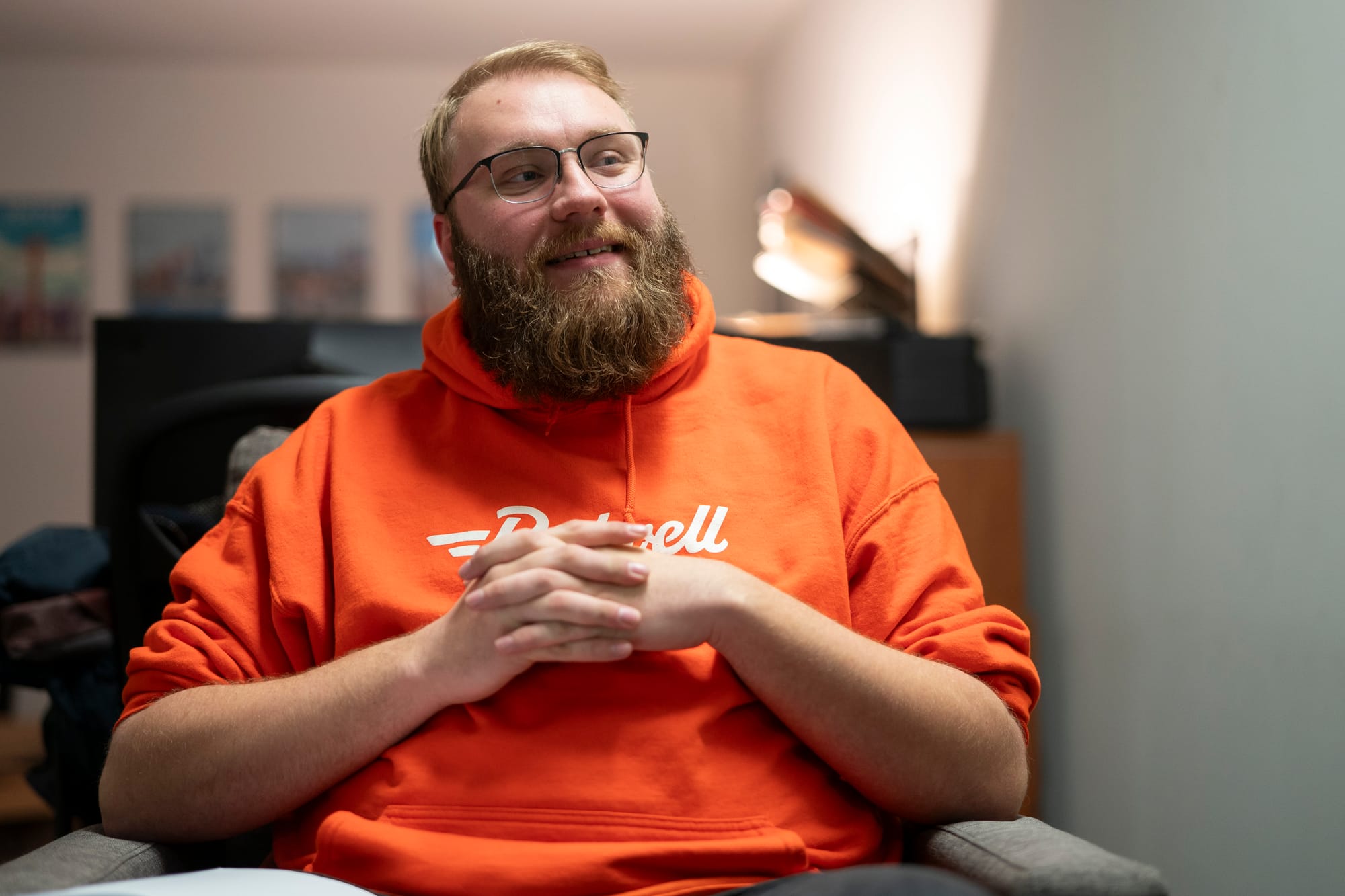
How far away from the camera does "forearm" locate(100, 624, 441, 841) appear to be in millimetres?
954

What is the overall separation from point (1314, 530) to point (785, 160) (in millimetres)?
3116

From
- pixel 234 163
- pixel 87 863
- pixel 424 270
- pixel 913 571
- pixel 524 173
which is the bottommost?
pixel 87 863

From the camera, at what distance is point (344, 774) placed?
38.7 inches

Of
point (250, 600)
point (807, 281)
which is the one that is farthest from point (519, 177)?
point (807, 281)

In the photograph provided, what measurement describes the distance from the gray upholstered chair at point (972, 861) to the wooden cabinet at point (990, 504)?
44.6 inches

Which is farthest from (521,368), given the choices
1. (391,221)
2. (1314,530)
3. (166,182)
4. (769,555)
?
(166,182)

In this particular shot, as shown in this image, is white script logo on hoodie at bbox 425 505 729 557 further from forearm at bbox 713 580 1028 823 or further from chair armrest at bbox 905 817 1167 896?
chair armrest at bbox 905 817 1167 896

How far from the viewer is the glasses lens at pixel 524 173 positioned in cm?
120

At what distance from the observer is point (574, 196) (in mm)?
1168

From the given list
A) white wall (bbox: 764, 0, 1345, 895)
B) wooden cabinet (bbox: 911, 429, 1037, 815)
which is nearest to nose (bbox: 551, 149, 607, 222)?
white wall (bbox: 764, 0, 1345, 895)

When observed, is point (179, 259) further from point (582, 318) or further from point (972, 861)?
point (972, 861)

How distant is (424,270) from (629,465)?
12.7 feet

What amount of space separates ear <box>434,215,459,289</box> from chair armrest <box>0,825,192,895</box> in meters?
0.70

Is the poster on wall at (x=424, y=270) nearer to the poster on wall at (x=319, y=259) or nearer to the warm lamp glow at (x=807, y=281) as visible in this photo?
the poster on wall at (x=319, y=259)
